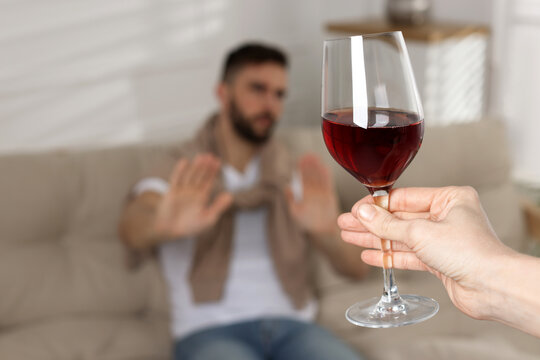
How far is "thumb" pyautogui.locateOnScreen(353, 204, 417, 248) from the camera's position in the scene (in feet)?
2.23

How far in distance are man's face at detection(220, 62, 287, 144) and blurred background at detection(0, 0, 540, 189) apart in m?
1.03

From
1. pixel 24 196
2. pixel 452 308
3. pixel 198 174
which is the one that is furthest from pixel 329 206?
pixel 24 196

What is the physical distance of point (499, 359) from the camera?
1.60m

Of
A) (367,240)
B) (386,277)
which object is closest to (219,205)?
(367,240)

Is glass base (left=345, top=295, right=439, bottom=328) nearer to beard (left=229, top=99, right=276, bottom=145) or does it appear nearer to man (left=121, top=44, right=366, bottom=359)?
man (left=121, top=44, right=366, bottom=359)

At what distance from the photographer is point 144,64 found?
310 cm

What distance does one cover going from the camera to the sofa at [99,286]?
5.51 feet

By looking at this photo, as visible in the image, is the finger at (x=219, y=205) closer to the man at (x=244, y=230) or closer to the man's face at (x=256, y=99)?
the man at (x=244, y=230)

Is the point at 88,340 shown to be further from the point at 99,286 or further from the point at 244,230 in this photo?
the point at 244,230

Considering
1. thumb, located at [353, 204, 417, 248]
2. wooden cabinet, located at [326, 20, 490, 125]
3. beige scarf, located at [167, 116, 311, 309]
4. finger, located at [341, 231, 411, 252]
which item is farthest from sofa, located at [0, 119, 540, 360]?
wooden cabinet, located at [326, 20, 490, 125]

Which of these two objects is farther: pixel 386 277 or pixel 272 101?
pixel 272 101

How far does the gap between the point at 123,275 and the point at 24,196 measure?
32 cm

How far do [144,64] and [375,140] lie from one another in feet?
8.39

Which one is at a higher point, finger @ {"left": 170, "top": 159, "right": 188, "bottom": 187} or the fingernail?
the fingernail
